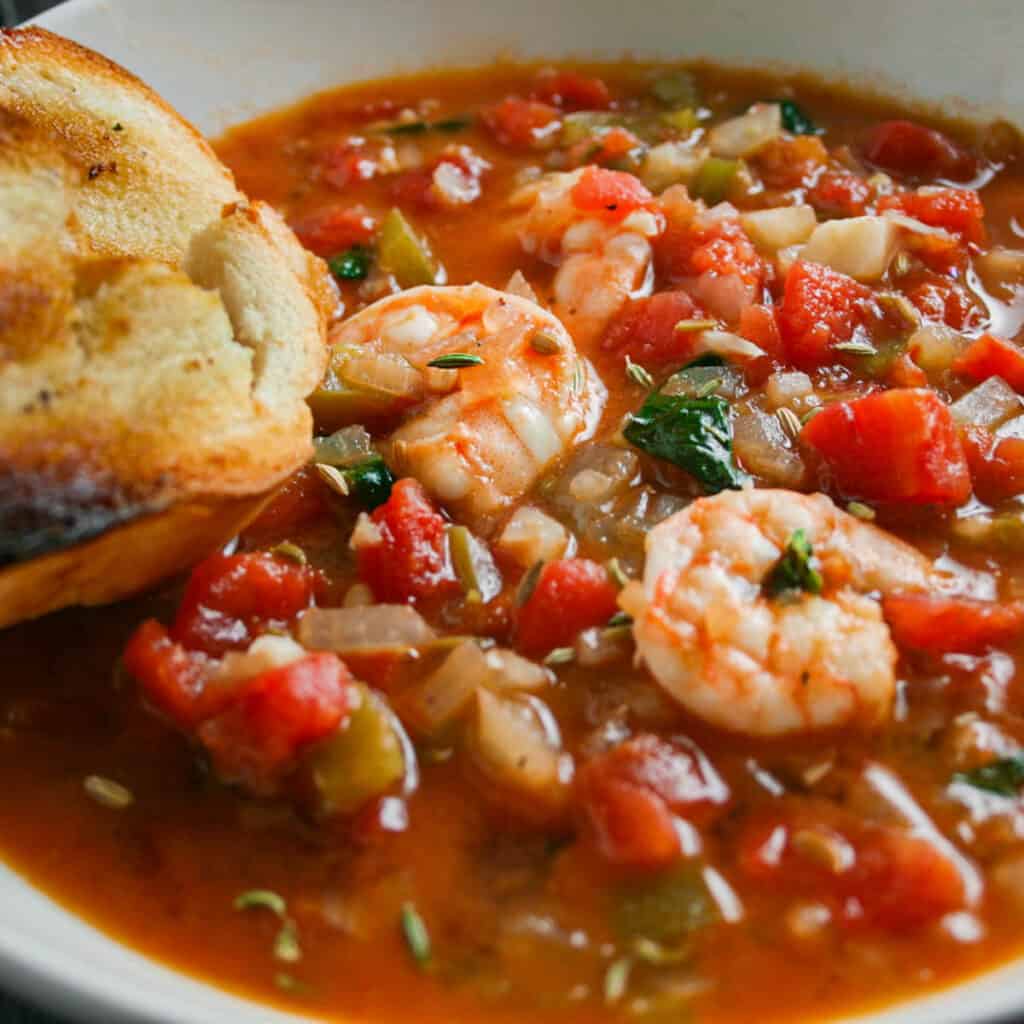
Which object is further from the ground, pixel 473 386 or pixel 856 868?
pixel 473 386

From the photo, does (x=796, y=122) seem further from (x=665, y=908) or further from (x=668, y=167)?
(x=665, y=908)

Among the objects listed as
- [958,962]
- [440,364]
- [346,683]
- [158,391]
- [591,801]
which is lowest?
[958,962]

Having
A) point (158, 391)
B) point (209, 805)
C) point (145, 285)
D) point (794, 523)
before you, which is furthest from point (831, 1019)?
point (145, 285)

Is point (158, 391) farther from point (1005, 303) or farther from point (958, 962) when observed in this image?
point (1005, 303)

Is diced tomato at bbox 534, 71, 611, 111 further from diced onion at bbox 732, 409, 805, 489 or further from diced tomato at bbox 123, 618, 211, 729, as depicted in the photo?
diced tomato at bbox 123, 618, 211, 729

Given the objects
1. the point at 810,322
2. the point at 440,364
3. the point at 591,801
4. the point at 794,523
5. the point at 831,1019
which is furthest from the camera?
the point at 810,322

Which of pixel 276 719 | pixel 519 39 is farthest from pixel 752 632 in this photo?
pixel 519 39

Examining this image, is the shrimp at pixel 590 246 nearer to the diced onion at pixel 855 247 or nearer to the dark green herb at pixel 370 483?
the diced onion at pixel 855 247
